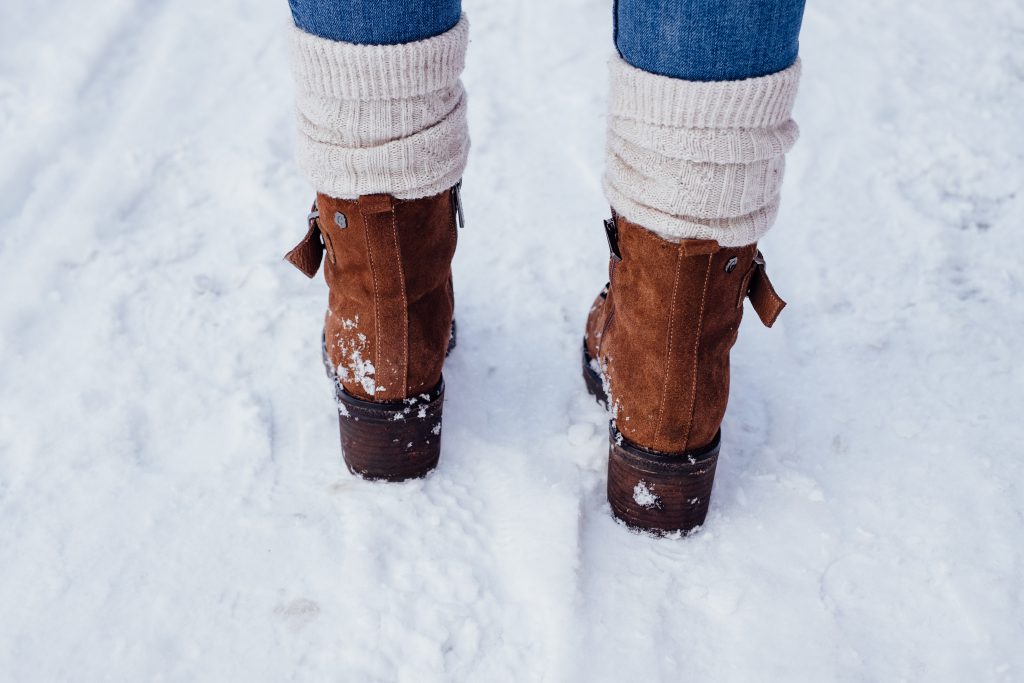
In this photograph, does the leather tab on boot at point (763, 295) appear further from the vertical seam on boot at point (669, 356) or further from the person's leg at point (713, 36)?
the person's leg at point (713, 36)

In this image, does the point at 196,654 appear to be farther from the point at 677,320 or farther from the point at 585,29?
the point at 585,29

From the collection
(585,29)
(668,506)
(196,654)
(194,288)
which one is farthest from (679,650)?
(585,29)

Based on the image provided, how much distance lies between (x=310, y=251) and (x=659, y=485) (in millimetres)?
622

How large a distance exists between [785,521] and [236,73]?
1.81 meters

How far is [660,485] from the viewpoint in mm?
1278

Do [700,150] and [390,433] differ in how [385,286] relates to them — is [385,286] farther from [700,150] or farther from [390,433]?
[700,150]

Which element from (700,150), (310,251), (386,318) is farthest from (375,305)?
(700,150)

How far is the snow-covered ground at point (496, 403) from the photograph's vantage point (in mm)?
1180

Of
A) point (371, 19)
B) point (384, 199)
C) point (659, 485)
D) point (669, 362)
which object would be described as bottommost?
point (659, 485)

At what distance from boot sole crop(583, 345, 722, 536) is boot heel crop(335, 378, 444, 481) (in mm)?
283

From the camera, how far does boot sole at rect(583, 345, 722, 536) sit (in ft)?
4.17

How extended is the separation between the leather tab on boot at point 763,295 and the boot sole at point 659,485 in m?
0.22

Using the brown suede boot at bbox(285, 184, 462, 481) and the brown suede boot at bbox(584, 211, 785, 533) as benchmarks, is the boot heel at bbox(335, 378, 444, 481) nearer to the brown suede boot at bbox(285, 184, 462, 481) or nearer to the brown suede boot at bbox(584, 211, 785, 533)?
the brown suede boot at bbox(285, 184, 462, 481)

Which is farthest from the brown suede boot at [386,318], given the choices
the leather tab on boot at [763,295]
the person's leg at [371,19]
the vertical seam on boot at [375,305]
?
the leather tab on boot at [763,295]
